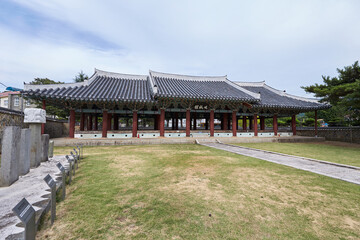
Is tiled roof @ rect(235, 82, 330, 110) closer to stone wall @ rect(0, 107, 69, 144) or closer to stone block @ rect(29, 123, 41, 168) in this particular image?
stone block @ rect(29, 123, 41, 168)

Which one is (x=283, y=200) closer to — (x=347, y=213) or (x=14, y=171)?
(x=347, y=213)

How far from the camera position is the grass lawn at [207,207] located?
7.44 feet

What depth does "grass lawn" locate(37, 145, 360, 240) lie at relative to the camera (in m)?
2.27

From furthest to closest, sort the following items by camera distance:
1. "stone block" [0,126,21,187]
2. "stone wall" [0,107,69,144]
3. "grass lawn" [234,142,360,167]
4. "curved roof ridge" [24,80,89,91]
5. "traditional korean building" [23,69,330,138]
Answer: "traditional korean building" [23,69,330,138] → "curved roof ridge" [24,80,89,91] → "stone wall" [0,107,69,144] → "grass lawn" [234,142,360,167] → "stone block" [0,126,21,187]

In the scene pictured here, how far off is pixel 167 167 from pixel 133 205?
8.90 feet

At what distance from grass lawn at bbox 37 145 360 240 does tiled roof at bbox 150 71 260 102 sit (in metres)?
→ 10.7

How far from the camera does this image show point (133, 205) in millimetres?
3000

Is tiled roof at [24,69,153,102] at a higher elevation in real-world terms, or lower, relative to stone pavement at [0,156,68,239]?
higher

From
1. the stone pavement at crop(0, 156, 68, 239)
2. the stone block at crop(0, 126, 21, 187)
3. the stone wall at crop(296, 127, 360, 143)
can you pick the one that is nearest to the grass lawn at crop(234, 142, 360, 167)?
the stone wall at crop(296, 127, 360, 143)

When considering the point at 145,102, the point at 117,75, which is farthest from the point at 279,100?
the point at 117,75

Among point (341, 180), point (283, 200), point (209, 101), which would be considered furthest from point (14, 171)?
point (209, 101)

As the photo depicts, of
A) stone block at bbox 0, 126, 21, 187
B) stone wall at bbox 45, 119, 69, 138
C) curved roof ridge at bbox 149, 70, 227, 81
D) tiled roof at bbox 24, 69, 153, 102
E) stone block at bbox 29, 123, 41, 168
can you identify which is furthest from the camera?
curved roof ridge at bbox 149, 70, 227, 81

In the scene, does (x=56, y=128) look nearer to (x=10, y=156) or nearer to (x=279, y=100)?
(x=10, y=156)

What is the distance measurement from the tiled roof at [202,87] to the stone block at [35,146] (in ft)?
31.7
